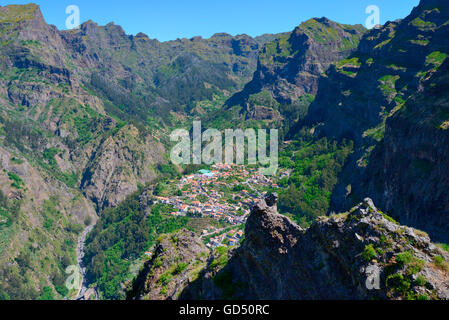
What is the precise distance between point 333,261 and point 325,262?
1.52ft

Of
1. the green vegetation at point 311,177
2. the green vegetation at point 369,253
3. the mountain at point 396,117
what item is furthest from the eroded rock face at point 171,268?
the green vegetation at point 311,177

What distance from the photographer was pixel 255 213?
2044 cm

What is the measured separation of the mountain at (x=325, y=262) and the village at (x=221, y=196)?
7036cm

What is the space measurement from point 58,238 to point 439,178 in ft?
496

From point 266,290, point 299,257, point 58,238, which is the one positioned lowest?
point 58,238

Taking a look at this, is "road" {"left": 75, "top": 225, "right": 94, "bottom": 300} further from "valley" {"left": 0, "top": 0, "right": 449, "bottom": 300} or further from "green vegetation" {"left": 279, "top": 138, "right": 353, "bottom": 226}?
"green vegetation" {"left": 279, "top": 138, "right": 353, "bottom": 226}

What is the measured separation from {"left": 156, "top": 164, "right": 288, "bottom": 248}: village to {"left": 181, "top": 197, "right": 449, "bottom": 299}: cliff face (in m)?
71.4

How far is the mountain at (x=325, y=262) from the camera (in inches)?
516

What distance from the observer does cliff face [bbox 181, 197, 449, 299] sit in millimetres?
13070

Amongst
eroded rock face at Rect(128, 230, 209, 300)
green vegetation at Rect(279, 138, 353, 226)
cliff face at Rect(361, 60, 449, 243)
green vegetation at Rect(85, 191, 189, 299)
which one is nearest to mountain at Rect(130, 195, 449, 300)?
eroded rock face at Rect(128, 230, 209, 300)

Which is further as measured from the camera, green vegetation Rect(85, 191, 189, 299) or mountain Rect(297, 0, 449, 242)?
green vegetation Rect(85, 191, 189, 299)

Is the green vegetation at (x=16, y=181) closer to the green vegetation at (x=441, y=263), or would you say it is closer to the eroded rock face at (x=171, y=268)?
the eroded rock face at (x=171, y=268)

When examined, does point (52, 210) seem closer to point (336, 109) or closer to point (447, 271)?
point (336, 109)
